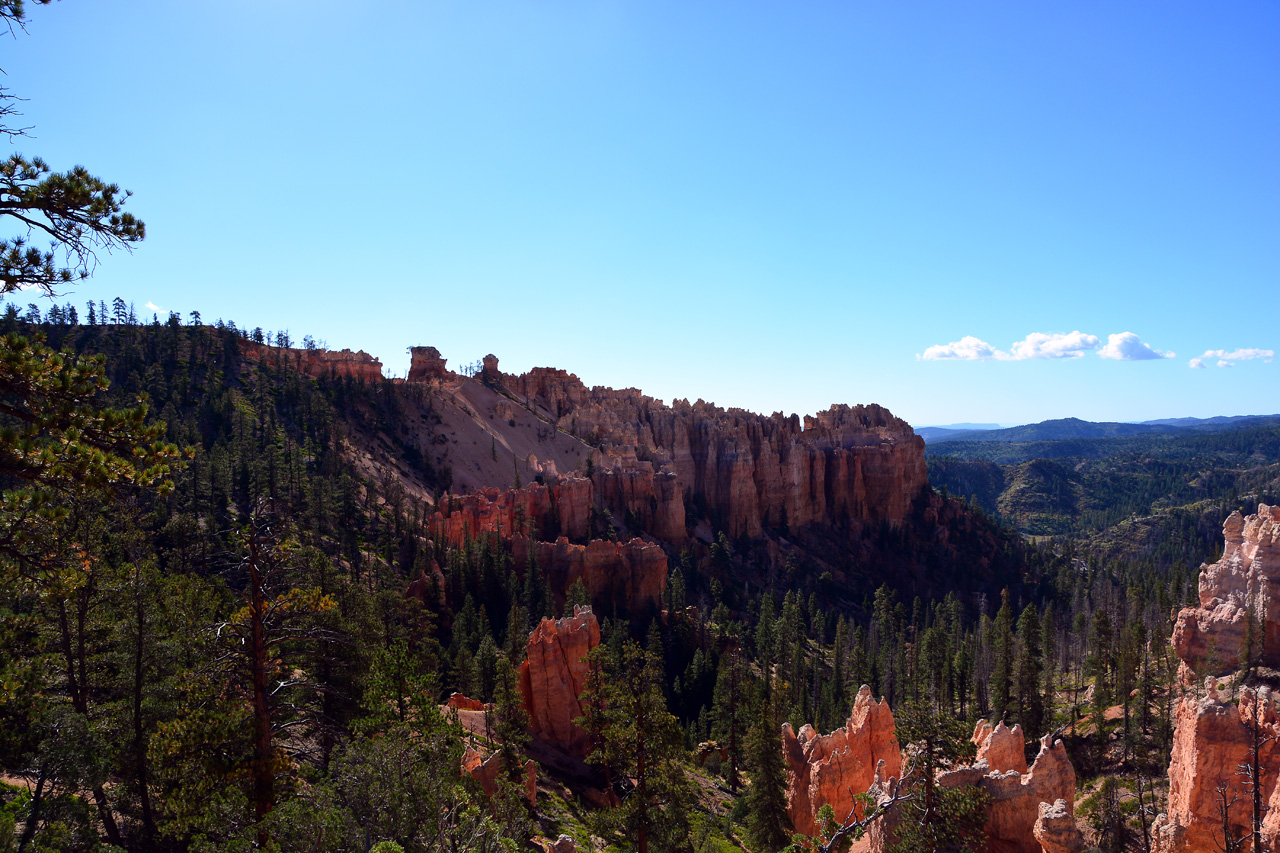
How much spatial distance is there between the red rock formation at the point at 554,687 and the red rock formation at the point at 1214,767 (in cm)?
2218

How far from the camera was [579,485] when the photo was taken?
75.1m

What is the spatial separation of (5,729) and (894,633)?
2600 inches

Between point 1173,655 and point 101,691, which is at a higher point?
point 101,691

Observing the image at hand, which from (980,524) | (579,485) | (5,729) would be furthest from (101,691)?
(980,524)

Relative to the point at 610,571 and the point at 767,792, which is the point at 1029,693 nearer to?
the point at 767,792

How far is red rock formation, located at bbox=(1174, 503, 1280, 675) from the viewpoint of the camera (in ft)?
108

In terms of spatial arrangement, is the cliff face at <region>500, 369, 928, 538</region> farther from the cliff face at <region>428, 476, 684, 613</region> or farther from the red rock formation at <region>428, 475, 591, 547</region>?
the cliff face at <region>428, 476, 684, 613</region>

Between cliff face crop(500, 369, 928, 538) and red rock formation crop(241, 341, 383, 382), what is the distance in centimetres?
3111

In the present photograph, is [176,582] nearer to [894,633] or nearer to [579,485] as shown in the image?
[579,485]

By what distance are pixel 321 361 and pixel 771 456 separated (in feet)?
226

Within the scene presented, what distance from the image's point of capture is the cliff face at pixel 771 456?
97875 mm

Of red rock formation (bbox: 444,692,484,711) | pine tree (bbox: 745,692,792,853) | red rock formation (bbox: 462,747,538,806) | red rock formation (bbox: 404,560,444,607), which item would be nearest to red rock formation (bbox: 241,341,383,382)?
red rock formation (bbox: 404,560,444,607)

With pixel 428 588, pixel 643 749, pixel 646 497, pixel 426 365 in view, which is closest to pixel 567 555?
pixel 428 588

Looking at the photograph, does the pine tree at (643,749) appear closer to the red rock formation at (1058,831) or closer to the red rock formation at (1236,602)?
the red rock formation at (1058,831)
